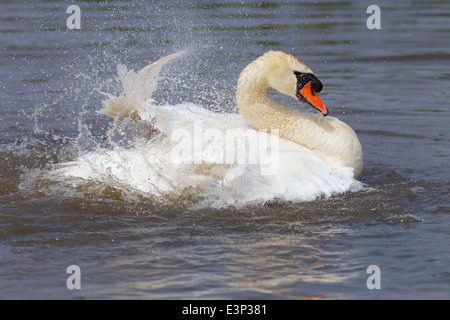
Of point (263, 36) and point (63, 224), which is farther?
point (263, 36)

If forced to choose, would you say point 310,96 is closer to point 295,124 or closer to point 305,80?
point 305,80

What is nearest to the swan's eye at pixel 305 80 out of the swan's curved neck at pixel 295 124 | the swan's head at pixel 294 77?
the swan's head at pixel 294 77

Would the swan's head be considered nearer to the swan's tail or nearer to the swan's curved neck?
the swan's curved neck

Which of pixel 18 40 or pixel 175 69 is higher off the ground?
pixel 18 40

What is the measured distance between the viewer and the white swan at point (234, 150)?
6.29m

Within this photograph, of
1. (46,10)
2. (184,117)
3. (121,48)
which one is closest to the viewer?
(184,117)

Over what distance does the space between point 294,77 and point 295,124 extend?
416 millimetres

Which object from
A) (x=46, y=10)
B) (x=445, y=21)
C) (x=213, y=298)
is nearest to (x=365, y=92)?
(x=445, y=21)

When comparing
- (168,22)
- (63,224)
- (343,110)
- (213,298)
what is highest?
(168,22)

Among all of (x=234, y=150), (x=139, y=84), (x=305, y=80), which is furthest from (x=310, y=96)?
(x=139, y=84)

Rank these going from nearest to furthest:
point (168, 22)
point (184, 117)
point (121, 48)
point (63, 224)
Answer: point (63, 224) < point (184, 117) < point (121, 48) < point (168, 22)

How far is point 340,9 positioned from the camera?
15156 millimetres

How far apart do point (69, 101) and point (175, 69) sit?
1.67m

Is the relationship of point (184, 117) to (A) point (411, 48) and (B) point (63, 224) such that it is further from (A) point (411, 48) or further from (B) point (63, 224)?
(A) point (411, 48)
